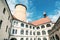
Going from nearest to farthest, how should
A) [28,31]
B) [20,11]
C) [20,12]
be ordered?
[28,31] → [20,12] → [20,11]

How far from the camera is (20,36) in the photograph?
30.2 m

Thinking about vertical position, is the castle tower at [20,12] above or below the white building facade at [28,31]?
above

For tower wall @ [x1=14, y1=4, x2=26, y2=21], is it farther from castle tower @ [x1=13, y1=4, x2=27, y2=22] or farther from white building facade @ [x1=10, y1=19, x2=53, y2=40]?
white building facade @ [x1=10, y1=19, x2=53, y2=40]

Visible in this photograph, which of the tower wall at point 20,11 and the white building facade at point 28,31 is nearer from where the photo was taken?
the white building facade at point 28,31

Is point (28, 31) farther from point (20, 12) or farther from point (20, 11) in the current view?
point (20, 11)

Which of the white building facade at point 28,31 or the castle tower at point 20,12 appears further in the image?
the castle tower at point 20,12

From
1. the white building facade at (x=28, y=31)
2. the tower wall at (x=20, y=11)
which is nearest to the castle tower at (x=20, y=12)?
the tower wall at (x=20, y=11)

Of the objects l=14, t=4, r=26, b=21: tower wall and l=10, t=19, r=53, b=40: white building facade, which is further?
l=14, t=4, r=26, b=21: tower wall

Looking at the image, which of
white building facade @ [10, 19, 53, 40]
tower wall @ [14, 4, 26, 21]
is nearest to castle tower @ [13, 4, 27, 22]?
tower wall @ [14, 4, 26, 21]

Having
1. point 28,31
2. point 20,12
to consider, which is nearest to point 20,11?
point 20,12

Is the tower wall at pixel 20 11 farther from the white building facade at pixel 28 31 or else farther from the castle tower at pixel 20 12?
the white building facade at pixel 28 31

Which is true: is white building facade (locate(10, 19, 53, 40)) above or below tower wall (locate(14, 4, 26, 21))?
below

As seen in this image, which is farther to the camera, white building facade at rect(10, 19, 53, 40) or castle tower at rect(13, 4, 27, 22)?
castle tower at rect(13, 4, 27, 22)

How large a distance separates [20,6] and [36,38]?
1851cm
